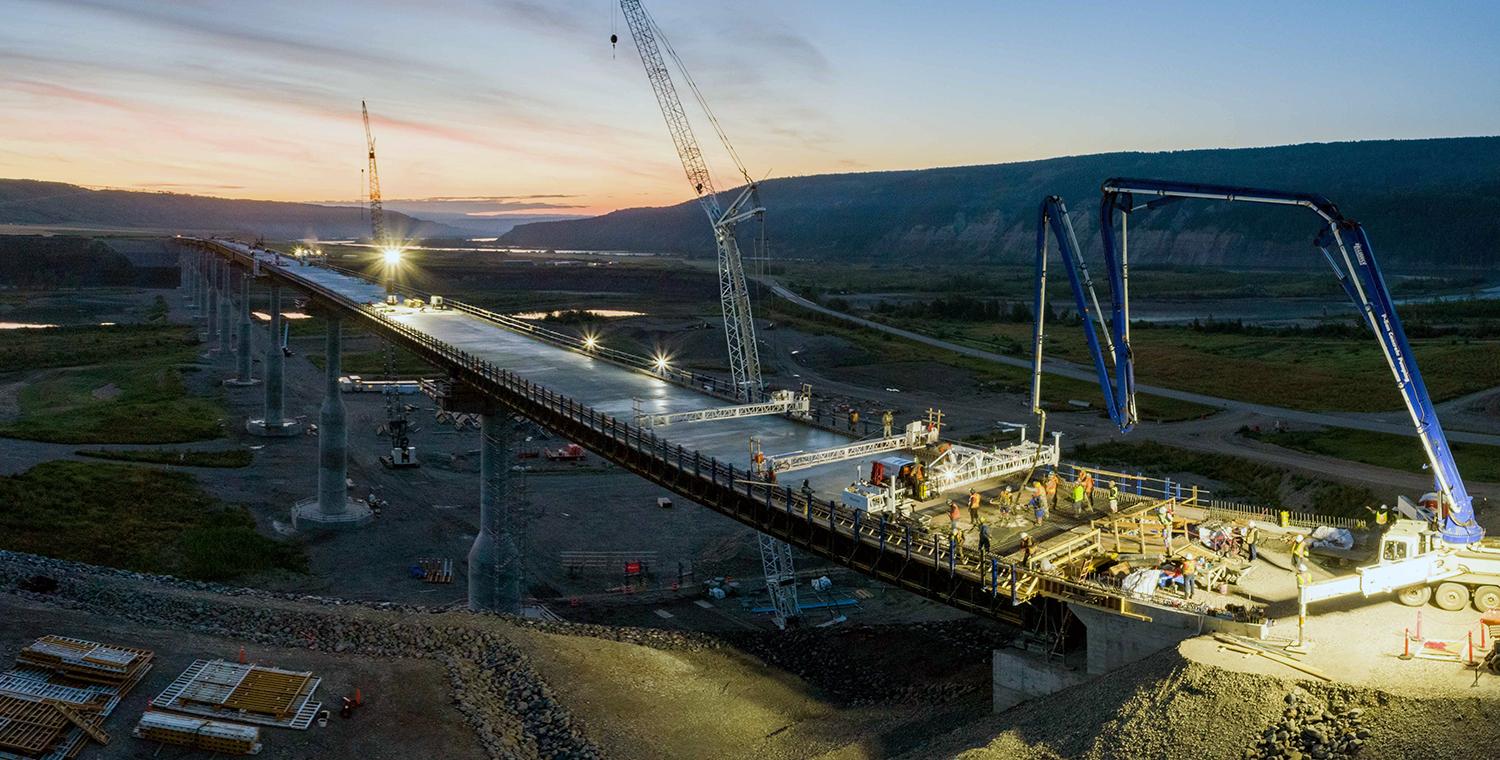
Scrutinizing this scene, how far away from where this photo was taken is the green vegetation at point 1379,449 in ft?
231

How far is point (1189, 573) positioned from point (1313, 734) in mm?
7458

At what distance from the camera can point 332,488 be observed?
239ft

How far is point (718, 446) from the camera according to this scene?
48.9m

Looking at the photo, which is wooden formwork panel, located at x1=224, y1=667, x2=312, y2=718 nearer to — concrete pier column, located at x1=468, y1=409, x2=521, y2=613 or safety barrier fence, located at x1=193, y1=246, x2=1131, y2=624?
safety barrier fence, located at x1=193, y1=246, x2=1131, y2=624

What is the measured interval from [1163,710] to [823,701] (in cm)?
Result: 1915

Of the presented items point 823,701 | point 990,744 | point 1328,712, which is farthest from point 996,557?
point 823,701

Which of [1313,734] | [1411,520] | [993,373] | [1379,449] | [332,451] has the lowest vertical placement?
[332,451]

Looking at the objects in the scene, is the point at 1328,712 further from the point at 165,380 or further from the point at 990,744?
the point at 165,380

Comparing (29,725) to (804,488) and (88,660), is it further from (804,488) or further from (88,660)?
(804,488)

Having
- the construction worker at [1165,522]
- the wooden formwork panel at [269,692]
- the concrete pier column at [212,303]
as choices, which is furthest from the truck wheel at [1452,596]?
the concrete pier column at [212,303]

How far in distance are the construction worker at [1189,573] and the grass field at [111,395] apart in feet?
287

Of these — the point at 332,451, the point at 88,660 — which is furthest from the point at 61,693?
the point at 332,451

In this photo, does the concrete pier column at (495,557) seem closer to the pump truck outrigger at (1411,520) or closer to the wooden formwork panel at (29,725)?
the wooden formwork panel at (29,725)

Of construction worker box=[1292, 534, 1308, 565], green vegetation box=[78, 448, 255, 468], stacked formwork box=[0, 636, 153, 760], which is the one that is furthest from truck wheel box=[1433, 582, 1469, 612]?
green vegetation box=[78, 448, 255, 468]
